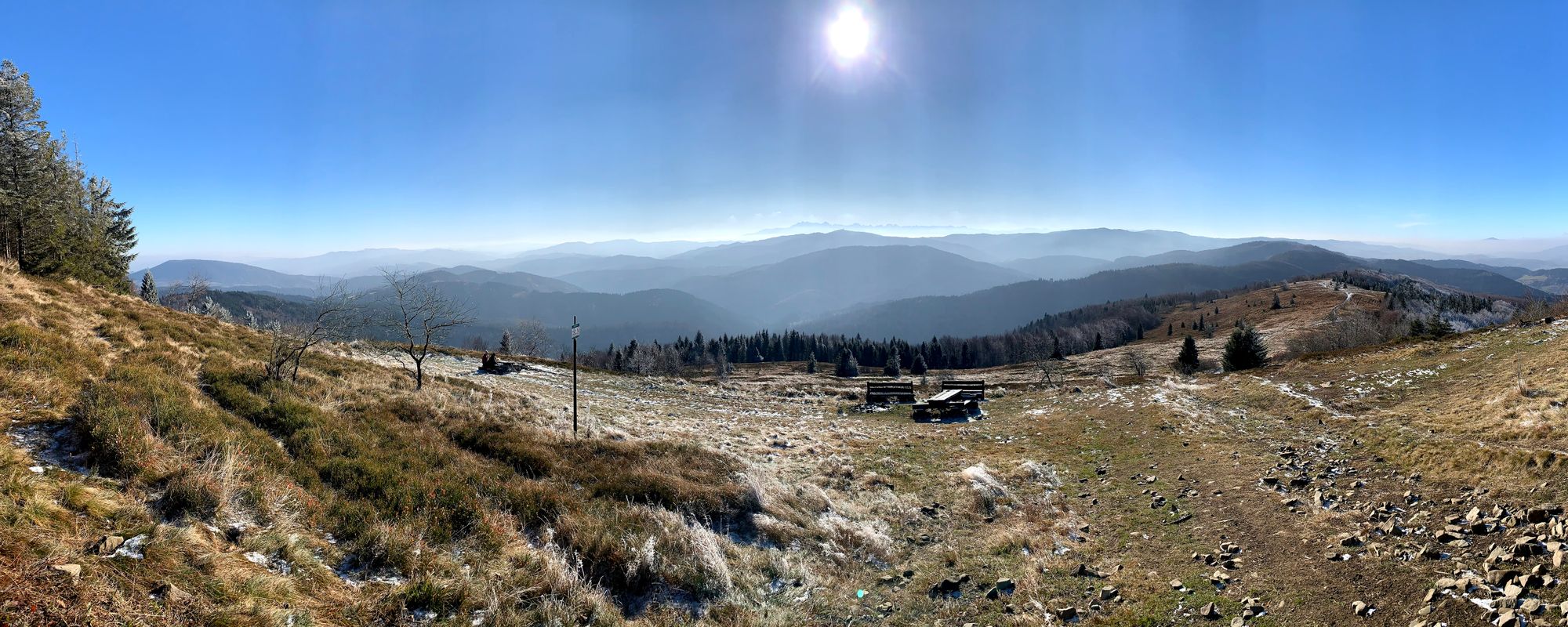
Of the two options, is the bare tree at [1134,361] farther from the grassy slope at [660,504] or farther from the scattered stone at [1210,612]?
the scattered stone at [1210,612]

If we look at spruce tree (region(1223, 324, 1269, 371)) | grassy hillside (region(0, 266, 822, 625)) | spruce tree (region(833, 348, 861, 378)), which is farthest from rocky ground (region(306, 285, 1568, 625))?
spruce tree (region(833, 348, 861, 378))

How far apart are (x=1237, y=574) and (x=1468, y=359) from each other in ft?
79.9

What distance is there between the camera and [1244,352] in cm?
4241

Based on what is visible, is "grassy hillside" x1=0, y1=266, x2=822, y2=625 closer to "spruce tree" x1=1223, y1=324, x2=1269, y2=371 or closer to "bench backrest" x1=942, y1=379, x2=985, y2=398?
"bench backrest" x1=942, y1=379, x2=985, y2=398

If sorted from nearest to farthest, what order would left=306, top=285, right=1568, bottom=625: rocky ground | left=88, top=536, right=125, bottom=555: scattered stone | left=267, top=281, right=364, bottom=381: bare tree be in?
left=88, top=536, right=125, bottom=555: scattered stone → left=306, top=285, right=1568, bottom=625: rocky ground → left=267, top=281, right=364, bottom=381: bare tree

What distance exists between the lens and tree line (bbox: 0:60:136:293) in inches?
954

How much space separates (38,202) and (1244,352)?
79.1 m

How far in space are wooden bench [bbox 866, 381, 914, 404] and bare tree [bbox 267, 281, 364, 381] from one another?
31.1 metres

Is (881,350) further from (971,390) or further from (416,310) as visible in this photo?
(416,310)

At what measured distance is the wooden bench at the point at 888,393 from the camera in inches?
1531

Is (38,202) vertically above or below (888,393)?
above

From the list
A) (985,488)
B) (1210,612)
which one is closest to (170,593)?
(1210,612)

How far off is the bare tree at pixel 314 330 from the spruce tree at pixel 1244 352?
58750 millimetres

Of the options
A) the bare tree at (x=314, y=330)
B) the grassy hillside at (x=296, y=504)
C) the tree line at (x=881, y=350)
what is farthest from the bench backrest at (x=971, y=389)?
the tree line at (x=881, y=350)
